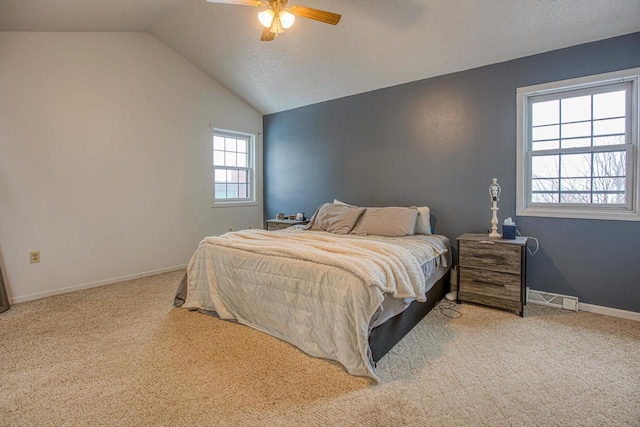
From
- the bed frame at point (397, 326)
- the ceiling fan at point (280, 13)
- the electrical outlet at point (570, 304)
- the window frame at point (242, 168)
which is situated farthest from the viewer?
the window frame at point (242, 168)

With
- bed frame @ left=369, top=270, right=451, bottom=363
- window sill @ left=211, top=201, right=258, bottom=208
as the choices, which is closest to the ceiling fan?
bed frame @ left=369, top=270, right=451, bottom=363

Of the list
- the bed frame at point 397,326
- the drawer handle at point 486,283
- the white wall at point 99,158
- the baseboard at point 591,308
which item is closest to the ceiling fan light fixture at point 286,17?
the bed frame at point 397,326

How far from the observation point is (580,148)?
2.93 meters

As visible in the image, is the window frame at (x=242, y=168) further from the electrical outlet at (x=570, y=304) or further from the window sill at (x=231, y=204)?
the electrical outlet at (x=570, y=304)

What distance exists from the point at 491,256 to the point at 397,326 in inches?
48.8

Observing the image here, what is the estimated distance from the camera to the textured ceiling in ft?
8.75

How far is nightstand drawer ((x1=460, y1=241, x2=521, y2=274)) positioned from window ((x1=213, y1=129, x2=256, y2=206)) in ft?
11.6

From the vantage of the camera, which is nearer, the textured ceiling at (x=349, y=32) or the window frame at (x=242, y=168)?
the textured ceiling at (x=349, y=32)

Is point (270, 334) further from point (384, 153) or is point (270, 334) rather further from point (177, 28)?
point (177, 28)

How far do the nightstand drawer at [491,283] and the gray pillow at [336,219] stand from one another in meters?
1.24

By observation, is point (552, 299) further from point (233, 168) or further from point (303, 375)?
point (233, 168)

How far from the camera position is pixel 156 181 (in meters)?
4.17

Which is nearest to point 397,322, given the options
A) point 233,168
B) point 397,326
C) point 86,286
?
point 397,326

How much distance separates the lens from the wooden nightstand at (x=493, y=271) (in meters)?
2.76
